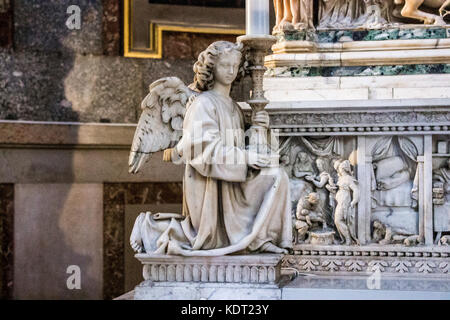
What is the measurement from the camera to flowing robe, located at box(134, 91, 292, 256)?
5.45m

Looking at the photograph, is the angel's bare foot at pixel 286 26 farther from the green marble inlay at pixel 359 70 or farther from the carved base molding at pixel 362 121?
→ the carved base molding at pixel 362 121

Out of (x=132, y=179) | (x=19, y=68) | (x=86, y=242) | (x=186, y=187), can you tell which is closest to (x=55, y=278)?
(x=86, y=242)

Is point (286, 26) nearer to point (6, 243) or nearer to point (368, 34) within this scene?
point (368, 34)

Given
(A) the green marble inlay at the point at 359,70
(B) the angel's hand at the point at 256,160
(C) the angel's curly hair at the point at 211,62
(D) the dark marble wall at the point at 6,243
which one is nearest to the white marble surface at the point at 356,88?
(A) the green marble inlay at the point at 359,70

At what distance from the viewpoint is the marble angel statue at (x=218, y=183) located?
17.9 ft

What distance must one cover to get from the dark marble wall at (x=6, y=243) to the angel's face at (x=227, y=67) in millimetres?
2820

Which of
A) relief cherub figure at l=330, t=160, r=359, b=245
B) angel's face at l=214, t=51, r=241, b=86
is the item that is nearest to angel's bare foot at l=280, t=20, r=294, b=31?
angel's face at l=214, t=51, r=241, b=86

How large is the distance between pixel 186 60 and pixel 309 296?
338 centimetres

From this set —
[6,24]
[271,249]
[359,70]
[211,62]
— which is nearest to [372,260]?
[271,249]

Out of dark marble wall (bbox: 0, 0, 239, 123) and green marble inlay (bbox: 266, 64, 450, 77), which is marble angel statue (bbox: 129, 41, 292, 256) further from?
dark marble wall (bbox: 0, 0, 239, 123)

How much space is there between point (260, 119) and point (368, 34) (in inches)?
42.9

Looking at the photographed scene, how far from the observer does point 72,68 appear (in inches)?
321

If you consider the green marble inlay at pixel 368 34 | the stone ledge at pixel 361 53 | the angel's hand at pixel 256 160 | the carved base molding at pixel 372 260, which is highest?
the green marble inlay at pixel 368 34

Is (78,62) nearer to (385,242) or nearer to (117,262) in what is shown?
(117,262)
